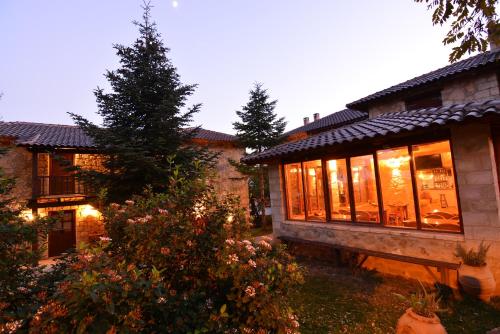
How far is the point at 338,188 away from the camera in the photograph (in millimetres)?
8320

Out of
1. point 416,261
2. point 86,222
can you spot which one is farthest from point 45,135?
point 416,261

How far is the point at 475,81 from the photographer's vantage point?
9070 mm

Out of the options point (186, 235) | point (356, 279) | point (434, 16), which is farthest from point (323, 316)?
point (434, 16)

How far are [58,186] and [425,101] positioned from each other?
1976 centimetres

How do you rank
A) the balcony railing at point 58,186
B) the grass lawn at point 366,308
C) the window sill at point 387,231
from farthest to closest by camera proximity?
the balcony railing at point 58,186
the window sill at point 387,231
the grass lawn at point 366,308

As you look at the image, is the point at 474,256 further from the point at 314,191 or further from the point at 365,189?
the point at 314,191

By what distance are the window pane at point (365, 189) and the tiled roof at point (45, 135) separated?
10.5 m

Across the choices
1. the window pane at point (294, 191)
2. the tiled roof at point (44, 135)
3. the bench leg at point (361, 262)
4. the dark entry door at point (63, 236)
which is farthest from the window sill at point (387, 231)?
the tiled roof at point (44, 135)

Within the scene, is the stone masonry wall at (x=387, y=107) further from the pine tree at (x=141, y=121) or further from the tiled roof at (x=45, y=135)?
the tiled roof at (x=45, y=135)

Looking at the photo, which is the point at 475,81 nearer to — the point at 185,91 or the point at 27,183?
the point at 185,91

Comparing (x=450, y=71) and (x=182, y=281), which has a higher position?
(x=450, y=71)

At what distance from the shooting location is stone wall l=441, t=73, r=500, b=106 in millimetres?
8609

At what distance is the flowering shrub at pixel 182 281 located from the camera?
67.6 inches

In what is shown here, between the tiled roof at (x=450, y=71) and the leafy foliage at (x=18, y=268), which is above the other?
the tiled roof at (x=450, y=71)
